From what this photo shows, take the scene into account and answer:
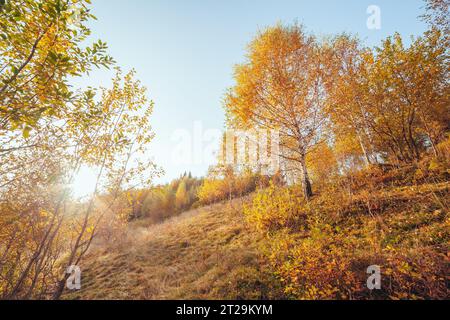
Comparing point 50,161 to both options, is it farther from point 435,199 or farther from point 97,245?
point 97,245

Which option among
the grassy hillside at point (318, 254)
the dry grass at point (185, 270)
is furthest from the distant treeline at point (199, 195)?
the grassy hillside at point (318, 254)

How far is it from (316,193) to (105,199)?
932 cm

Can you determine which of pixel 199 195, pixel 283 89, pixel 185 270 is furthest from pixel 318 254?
pixel 199 195

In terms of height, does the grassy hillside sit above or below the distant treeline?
below

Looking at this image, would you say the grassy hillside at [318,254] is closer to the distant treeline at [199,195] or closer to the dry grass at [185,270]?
the dry grass at [185,270]

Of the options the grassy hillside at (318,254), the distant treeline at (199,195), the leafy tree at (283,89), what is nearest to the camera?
the grassy hillside at (318,254)

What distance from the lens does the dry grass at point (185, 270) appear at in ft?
14.9

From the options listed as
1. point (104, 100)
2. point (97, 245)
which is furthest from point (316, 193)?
point (97, 245)

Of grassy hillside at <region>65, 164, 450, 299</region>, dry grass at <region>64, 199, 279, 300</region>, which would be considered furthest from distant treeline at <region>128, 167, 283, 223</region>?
grassy hillside at <region>65, 164, 450, 299</region>

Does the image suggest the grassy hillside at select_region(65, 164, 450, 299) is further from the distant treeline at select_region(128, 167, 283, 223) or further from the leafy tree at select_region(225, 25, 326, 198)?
the distant treeline at select_region(128, 167, 283, 223)

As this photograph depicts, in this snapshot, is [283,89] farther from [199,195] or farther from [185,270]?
[199,195]

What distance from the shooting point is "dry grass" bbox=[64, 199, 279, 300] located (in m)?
4.55

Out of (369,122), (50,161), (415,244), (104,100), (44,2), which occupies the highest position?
(369,122)
